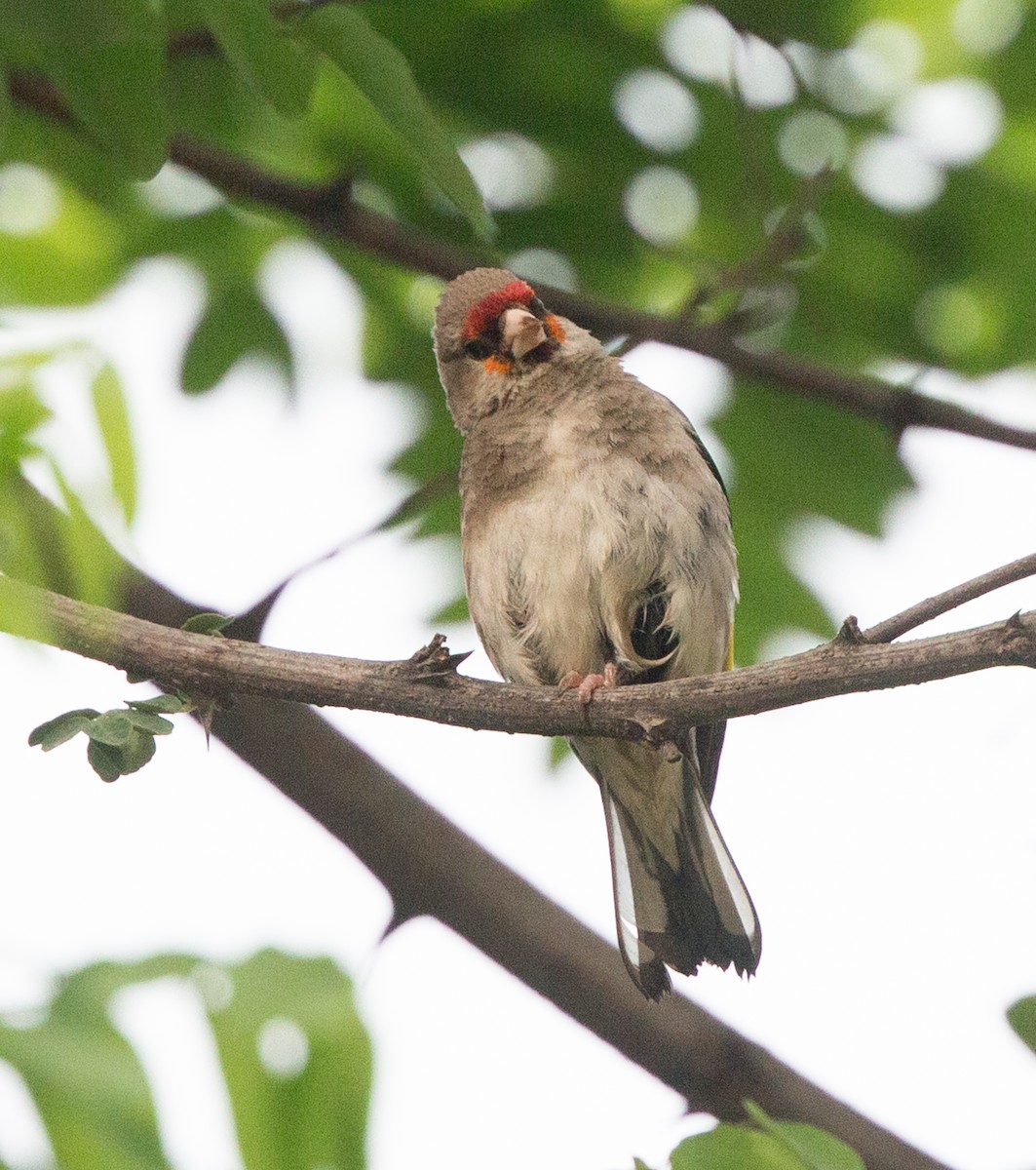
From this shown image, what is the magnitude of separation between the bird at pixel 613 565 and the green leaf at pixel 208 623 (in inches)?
58.7

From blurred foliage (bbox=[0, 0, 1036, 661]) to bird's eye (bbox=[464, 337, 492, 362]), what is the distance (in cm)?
20

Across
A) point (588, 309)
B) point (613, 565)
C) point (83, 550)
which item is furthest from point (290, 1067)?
point (613, 565)

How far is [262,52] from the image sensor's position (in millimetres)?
2123

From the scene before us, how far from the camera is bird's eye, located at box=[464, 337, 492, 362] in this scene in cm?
457

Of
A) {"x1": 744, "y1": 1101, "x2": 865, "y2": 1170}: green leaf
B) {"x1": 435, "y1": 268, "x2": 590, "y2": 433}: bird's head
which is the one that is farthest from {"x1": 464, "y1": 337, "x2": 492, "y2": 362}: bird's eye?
{"x1": 744, "y1": 1101, "x2": 865, "y2": 1170}: green leaf

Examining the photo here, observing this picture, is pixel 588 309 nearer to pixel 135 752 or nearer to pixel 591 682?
pixel 591 682

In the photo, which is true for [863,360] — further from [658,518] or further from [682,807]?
[682,807]

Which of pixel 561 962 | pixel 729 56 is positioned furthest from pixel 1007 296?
pixel 561 962

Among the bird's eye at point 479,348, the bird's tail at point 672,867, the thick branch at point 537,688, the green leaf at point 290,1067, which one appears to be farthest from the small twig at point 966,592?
the bird's eye at point 479,348

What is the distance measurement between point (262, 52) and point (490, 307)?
2.39 metres

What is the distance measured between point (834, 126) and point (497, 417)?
1227 millimetres

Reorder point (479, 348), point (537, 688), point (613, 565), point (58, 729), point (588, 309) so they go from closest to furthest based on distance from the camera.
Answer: point (58, 729) < point (537, 688) < point (588, 309) < point (613, 565) < point (479, 348)

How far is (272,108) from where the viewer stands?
2180mm

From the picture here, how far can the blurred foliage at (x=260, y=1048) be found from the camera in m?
1.93
